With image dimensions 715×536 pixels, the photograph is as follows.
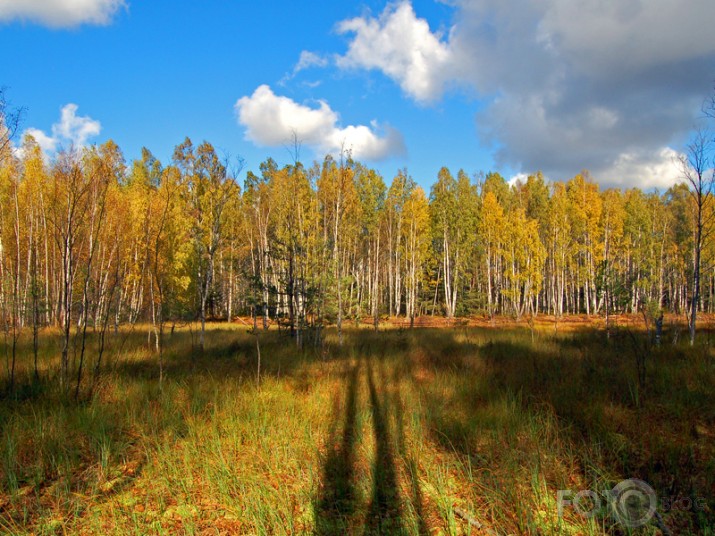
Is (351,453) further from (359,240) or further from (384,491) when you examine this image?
(359,240)

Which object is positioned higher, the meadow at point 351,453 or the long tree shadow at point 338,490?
the meadow at point 351,453

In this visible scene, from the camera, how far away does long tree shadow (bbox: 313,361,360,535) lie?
2707mm

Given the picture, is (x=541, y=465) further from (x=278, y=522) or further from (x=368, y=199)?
(x=368, y=199)

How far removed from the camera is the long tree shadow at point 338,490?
271 centimetres

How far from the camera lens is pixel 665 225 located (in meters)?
29.8

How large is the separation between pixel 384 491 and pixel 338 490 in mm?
416

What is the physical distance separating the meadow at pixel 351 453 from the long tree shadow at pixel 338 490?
0.7 inches

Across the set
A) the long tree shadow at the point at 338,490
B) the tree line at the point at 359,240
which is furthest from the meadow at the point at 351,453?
the tree line at the point at 359,240

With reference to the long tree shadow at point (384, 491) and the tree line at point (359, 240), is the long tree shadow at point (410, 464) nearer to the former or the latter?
the long tree shadow at point (384, 491)

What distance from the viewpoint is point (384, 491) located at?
10.4 ft

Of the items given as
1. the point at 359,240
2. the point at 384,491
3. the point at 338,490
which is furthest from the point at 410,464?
the point at 359,240

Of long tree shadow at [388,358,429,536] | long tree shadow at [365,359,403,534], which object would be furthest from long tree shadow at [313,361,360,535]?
long tree shadow at [388,358,429,536]

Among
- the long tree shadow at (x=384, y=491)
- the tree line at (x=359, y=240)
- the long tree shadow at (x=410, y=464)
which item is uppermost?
the tree line at (x=359, y=240)

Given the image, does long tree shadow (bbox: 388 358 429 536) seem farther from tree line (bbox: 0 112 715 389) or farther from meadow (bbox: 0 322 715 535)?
tree line (bbox: 0 112 715 389)
